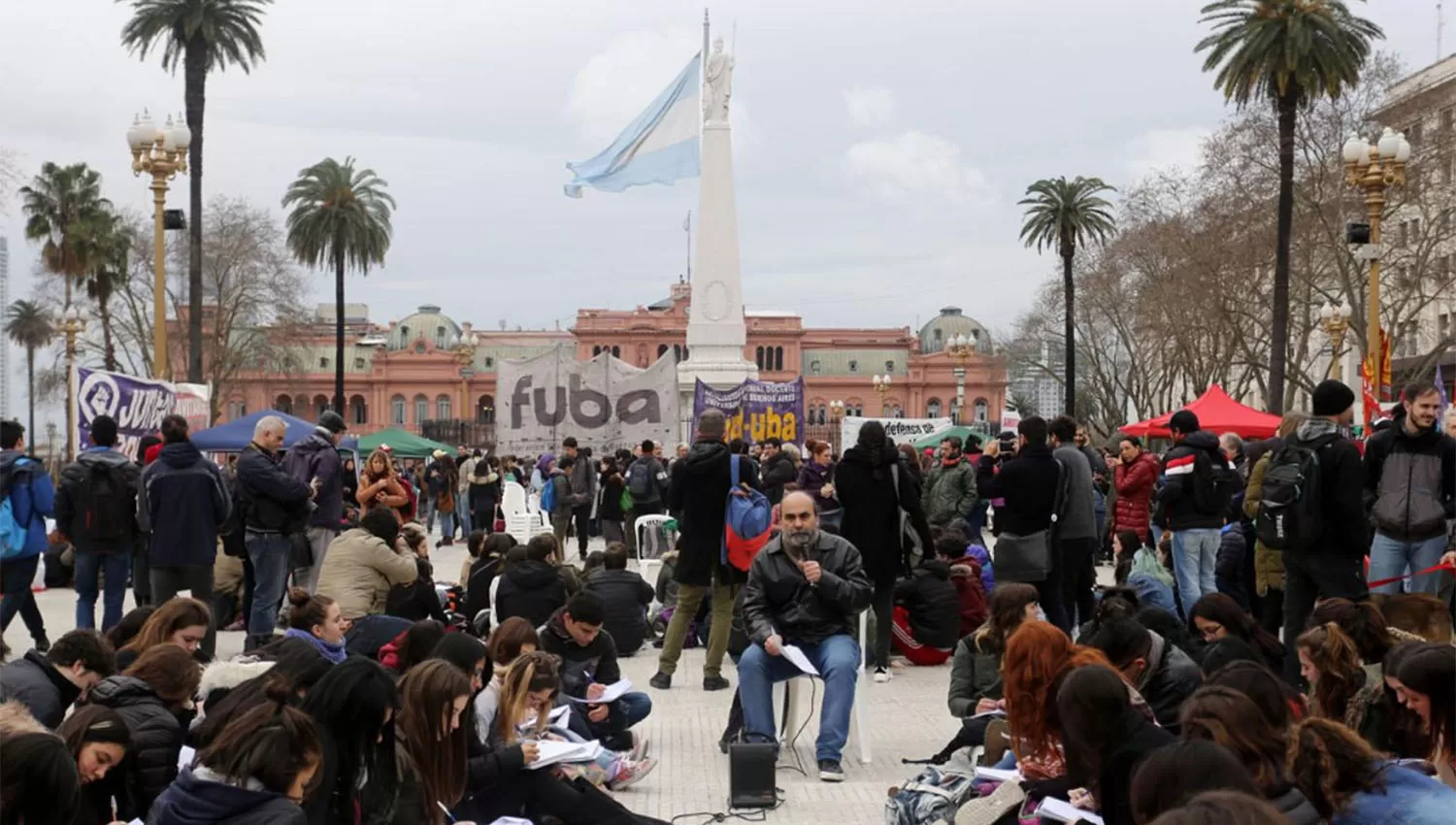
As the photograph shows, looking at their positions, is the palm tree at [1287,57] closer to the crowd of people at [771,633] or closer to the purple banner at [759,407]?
the purple banner at [759,407]

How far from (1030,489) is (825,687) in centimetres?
309

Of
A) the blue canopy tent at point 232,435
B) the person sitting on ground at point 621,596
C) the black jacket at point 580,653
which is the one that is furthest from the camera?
the blue canopy tent at point 232,435

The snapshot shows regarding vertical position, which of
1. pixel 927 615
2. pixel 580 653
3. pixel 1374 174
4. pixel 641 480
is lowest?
pixel 927 615

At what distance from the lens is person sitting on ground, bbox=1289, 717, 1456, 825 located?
180 inches

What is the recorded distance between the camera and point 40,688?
6.27 metres

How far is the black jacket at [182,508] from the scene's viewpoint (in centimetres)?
1127

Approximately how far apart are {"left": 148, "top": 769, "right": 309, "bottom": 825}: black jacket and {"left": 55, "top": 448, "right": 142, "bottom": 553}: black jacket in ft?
24.8

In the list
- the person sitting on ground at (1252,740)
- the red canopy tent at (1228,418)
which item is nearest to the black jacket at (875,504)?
the person sitting on ground at (1252,740)

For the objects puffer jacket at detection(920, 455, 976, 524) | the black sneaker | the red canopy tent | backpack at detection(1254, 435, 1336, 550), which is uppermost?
the red canopy tent

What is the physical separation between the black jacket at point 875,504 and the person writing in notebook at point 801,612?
89.6 inches

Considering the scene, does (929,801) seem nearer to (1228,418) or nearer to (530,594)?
(530,594)

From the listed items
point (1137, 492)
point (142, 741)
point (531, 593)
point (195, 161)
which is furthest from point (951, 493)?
point (195, 161)

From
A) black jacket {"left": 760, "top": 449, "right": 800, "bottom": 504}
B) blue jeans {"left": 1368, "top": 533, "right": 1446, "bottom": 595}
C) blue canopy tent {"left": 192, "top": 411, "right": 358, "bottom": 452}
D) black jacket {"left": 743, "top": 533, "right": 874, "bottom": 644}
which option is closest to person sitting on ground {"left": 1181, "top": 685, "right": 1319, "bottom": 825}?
black jacket {"left": 743, "top": 533, "right": 874, "bottom": 644}

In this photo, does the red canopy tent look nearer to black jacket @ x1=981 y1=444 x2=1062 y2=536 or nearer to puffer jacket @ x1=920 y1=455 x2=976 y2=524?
puffer jacket @ x1=920 y1=455 x2=976 y2=524
